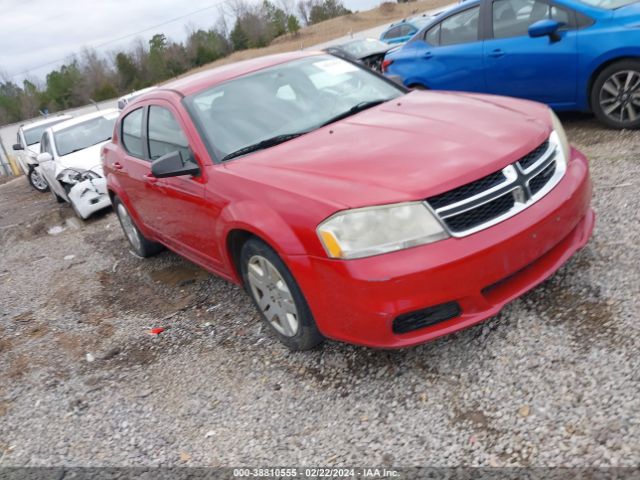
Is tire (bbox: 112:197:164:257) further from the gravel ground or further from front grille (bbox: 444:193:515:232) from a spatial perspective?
front grille (bbox: 444:193:515:232)

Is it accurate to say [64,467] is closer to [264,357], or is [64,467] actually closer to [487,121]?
[264,357]

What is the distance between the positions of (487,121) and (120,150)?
139 inches

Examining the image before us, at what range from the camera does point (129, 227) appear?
20.2 ft

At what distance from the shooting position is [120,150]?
548 cm

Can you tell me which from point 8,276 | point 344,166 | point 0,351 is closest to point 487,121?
point 344,166

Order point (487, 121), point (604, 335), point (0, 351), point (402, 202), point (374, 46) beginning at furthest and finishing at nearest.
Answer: point (374, 46), point (0, 351), point (487, 121), point (604, 335), point (402, 202)

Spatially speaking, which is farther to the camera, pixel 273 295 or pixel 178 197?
pixel 178 197

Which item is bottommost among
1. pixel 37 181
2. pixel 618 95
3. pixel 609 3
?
pixel 618 95

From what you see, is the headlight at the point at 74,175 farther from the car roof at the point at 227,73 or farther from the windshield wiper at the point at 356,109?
the windshield wiper at the point at 356,109

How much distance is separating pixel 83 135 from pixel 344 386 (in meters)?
8.62

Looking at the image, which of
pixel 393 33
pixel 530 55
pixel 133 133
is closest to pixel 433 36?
pixel 530 55

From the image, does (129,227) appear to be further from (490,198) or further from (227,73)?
(490,198)

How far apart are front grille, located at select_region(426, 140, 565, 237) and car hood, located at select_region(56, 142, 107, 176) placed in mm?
7241

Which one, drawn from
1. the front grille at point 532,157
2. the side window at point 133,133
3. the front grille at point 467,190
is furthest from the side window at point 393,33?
the front grille at point 467,190
